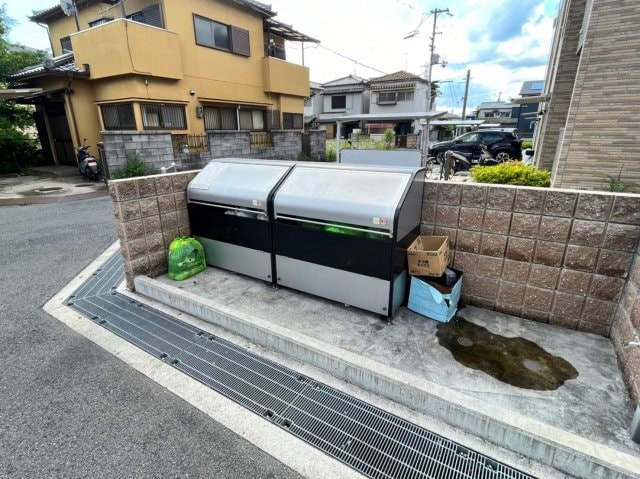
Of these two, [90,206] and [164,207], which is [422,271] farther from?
[90,206]

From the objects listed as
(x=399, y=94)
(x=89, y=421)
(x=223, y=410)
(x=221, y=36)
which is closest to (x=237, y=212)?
(x=223, y=410)

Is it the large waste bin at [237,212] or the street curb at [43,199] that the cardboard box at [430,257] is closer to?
the large waste bin at [237,212]

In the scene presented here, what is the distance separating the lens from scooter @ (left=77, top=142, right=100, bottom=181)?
9891 mm

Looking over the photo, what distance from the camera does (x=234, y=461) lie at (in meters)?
1.82

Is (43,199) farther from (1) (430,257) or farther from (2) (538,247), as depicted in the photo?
(2) (538,247)

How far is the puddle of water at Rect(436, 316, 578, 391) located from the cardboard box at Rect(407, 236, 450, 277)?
495mm

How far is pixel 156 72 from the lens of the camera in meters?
9.63

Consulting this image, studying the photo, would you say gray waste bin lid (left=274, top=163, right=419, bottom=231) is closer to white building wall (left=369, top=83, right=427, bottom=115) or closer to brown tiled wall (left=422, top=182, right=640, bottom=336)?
brown tiled wall (left=422, top=182, right=640, bottom=336)

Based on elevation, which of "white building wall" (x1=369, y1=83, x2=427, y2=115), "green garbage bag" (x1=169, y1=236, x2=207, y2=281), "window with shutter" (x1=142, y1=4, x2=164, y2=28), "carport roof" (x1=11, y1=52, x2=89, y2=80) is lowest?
"green garbage bag" (x1=169, y1=236, x2=207, y2=281)

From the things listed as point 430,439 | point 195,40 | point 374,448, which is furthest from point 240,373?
point 195,40

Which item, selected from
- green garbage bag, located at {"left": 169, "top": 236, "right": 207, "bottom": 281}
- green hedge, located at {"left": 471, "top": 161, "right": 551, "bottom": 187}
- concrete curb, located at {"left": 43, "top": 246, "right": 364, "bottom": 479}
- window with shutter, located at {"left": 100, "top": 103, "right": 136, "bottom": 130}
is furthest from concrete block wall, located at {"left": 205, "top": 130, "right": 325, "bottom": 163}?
A: green hedge, located at {"left": 471, "top": 161, "right": 551, "bottom": 187}

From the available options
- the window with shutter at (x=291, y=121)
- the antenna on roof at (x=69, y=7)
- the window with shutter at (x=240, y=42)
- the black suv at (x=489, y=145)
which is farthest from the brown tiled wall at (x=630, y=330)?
the antenna on roof at (x=69, y=7)

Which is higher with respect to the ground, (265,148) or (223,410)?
(265,148)

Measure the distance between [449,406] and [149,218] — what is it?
328 centimetres
